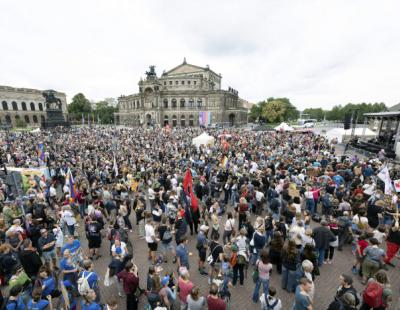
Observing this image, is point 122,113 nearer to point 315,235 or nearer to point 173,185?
point 173,185

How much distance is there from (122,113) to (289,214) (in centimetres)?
9112

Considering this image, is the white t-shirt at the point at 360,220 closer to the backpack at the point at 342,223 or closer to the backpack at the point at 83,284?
the backpack at the point at 342,223

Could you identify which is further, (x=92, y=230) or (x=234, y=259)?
(x=92, y=230)

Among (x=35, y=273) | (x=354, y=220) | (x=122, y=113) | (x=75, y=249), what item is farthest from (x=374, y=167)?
(x=122, y=113)

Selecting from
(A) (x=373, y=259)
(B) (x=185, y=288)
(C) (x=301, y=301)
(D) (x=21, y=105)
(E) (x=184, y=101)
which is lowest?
(B) (x=185, y=288)

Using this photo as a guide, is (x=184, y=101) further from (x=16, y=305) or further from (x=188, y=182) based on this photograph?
(x=16, y=305)

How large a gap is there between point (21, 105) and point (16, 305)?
94049mm

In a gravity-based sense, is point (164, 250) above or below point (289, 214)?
below

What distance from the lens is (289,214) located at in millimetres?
7078

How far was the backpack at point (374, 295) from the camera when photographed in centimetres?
384

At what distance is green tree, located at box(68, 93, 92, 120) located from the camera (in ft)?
300

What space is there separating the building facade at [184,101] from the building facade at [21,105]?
35.1 metres

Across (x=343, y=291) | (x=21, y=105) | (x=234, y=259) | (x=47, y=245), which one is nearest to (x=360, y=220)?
(x=343, y=291)

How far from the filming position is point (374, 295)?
151 inches
